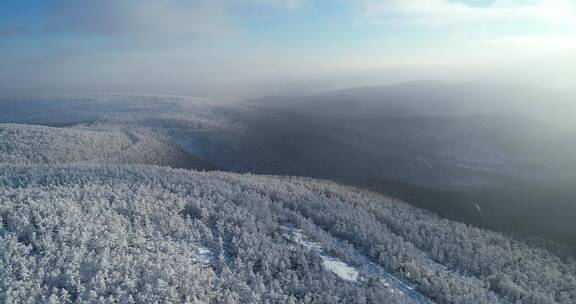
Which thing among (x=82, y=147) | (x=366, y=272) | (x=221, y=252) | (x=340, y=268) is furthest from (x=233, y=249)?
(x=82, y=147)

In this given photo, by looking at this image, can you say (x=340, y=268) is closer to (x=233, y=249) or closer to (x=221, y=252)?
(x=233, y=249)

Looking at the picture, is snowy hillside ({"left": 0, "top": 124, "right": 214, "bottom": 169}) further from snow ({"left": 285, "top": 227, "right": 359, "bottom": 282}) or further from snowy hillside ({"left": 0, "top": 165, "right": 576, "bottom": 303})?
snow ({"left": 285, "top": 227, "right": 359, "bottom": 282})

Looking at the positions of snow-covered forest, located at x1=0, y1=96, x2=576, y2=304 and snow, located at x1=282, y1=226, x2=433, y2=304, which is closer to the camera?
snow-covered forest, located at x1=0, y1=96, x2=576, y2=304

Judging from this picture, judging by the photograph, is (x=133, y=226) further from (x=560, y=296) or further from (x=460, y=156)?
(x=460, y=156)

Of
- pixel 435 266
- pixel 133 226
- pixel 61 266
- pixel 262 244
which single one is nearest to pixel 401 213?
pixel 435 266

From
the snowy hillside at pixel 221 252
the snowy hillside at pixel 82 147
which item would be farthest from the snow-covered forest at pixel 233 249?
the snowy hillside at pixel 82 147

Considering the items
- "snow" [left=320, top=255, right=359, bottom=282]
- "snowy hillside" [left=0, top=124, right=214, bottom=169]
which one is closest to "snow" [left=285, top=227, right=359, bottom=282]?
"snow" [left=320, top=255, right=359, bottom=282]

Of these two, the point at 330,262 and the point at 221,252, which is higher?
the point at 221,252
